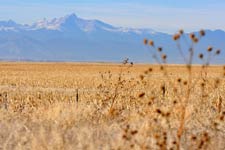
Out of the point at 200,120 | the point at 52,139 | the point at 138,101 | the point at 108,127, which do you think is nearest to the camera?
the point at 52,139

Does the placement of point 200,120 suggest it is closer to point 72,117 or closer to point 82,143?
point 72,117

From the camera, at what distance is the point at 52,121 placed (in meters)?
11.8

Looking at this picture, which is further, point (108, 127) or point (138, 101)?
point (138, 101)

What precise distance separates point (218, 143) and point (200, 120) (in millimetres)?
2524

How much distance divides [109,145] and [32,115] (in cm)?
387

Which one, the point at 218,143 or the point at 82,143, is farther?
the point at 218,143

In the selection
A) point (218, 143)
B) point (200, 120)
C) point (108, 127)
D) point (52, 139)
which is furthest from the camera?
point (200, 120)

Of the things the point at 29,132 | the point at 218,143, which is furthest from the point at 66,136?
the point at 218,143

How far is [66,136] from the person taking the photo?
10.0m

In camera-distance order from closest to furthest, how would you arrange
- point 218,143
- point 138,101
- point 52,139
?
point 52,139 < point 218,143 < point 138,101

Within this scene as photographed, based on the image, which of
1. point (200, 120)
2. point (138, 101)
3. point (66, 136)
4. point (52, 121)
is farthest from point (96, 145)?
point (138, 101)

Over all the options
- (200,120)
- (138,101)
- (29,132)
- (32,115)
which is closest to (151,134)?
(29,132)

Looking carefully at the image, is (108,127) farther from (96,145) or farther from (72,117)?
(96,145)

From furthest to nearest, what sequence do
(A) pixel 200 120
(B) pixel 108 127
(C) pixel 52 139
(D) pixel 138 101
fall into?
(D) pixel 138 101 < (A) pixel 200 120 < (B) pixel 108 127 < (C) pixel 52 139
